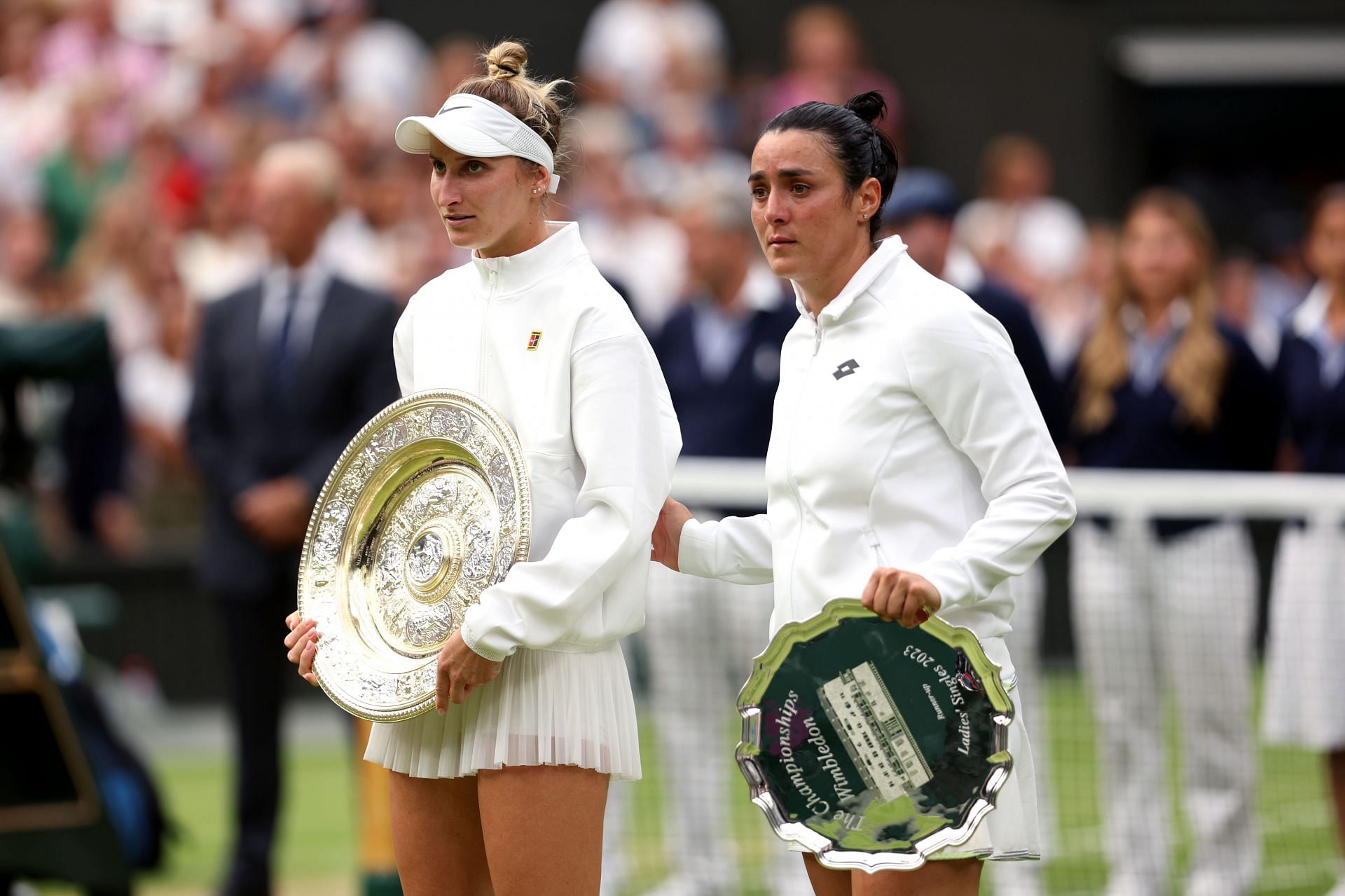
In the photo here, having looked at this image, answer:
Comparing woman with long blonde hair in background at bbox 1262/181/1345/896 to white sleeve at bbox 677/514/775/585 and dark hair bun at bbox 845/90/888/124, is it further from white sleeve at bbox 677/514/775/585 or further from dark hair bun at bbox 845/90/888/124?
dark hair bun at bbox 845/90/888/124

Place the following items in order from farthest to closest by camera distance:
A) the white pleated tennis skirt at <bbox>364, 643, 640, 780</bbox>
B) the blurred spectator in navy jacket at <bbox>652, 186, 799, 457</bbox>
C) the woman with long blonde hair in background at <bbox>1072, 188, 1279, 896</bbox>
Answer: the blurred spectator in navy jacket at <bbox>652, 186, 799, 457</bbox>
the woman with long blonde hair in background at <bbox>1072, 188, 1279, 896</bbox>
the white pleated tennis skirt at <bbox>364, 643, 640, 780</bbox>

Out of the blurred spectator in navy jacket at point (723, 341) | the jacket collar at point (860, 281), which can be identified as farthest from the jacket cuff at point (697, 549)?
the blurred spectator in navy jacket at point (723, 341)

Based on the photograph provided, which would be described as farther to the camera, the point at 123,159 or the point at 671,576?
the point at 123,159

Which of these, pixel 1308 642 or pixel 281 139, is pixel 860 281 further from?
pixel 281 139

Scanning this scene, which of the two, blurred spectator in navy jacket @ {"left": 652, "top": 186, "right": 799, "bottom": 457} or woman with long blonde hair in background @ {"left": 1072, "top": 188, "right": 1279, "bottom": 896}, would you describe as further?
blurred spectator in navy jacket @ {"left": 652, "top": 186, "right": 799, "bottom": 457}

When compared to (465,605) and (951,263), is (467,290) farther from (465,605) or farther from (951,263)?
(951,263)

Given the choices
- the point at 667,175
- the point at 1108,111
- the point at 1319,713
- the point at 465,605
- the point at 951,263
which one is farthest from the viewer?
the point at 1108,111

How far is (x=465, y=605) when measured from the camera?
11.3 feet

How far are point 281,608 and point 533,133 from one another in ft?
11.5

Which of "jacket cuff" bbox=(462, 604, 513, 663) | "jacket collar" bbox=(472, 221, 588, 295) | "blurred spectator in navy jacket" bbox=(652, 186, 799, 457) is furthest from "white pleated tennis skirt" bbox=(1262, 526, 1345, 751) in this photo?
"jacket cuff" bbox=(462, 604, 513, 663)

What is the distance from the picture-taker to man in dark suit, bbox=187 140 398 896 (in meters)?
6.63

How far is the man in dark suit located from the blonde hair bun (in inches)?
117

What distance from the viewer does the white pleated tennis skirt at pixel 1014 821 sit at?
331cm

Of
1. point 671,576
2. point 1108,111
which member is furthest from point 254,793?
point 1108,111
